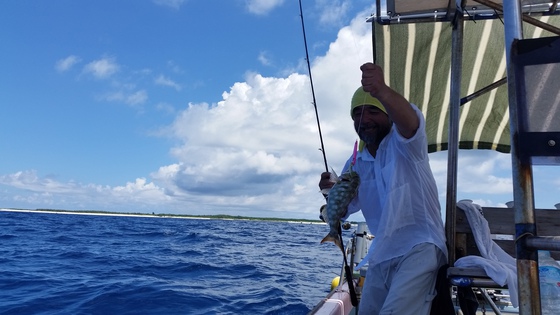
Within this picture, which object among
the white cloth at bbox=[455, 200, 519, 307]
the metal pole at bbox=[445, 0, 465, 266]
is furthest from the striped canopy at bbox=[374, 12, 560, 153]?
the white cloth at bbox=[455, 200, 519, 307]

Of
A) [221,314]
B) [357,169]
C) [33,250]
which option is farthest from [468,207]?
[33,250]

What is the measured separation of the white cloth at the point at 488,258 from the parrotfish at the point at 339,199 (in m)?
0.73

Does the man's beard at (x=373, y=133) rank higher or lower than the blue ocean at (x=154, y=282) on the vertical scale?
higher

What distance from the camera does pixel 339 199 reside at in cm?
284

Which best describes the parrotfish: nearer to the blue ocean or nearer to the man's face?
the man's face

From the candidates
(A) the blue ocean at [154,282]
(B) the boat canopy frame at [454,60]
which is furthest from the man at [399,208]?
(A) the blue ocean at [154,282]

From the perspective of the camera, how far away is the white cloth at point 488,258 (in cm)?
202

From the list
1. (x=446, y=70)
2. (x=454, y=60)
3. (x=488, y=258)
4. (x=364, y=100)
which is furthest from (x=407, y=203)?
(x=446, y=70)

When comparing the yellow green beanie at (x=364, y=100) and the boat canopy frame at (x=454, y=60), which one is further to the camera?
the boat canopy frame at (x=454, y=60)

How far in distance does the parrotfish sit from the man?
195 millimetres

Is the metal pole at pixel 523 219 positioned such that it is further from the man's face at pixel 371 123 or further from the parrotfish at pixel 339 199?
the parrotfish at pixel 339 199

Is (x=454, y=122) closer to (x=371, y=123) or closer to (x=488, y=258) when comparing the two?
(x=371, y=123)

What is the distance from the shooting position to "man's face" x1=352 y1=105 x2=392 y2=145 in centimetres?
259

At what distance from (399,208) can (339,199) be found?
0.55m
